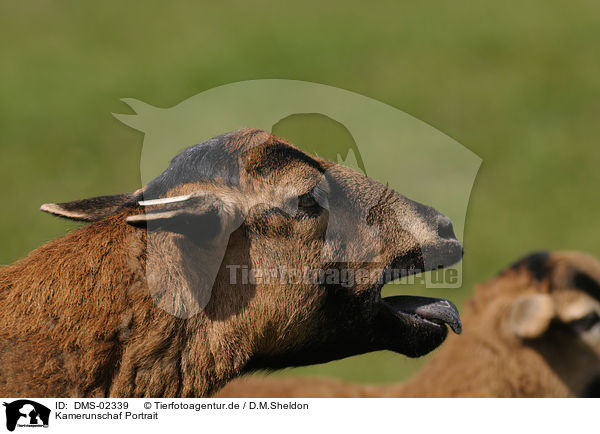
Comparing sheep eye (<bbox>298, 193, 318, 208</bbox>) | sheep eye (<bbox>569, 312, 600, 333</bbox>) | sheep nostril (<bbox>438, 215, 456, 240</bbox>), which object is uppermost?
sheep eye (<bbox>298, 193, 318, 208</bbox>)

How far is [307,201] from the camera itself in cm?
515

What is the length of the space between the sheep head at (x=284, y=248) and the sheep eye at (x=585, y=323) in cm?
273

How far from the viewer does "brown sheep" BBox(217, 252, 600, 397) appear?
24.9 feet

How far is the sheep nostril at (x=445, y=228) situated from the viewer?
5484mm

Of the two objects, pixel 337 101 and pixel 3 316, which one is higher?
pixel 337 101

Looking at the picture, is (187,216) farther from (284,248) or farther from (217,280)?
(284,248)

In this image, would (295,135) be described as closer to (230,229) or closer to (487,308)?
(487,308)

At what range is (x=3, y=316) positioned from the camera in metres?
4.73

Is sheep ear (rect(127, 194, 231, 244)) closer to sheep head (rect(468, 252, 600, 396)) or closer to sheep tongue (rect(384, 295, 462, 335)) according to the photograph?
sheep tongue (rect(384, 295, 462, 335))

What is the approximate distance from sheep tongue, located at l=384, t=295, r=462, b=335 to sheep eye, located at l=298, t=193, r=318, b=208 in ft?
3.26

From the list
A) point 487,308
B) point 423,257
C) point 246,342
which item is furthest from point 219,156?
point 487,308

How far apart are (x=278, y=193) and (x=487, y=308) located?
398cm
